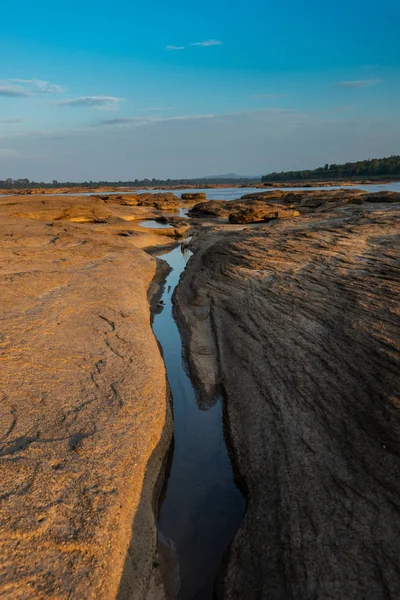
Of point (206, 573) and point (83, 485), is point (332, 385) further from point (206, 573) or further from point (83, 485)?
point (83, 485)

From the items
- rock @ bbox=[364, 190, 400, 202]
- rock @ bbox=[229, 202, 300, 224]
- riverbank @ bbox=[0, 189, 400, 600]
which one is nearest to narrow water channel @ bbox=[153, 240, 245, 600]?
riverbank @ bbox=[0, 189, 400, 600]

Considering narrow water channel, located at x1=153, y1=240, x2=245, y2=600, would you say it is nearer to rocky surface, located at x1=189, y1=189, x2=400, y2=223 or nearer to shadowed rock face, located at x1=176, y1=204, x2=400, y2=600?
shadowed rock face, located at x1=176, y1=204, x2=400, y2=600

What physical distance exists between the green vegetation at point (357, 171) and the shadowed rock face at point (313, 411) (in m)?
111

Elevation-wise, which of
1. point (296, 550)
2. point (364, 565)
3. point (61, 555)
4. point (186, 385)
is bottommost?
point (186, 385)

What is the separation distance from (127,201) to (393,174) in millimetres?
83491

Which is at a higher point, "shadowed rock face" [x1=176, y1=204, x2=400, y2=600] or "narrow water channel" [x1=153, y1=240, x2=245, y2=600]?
"shadowed rock face" [x1=176, y1=204, x2=400, y2=600]

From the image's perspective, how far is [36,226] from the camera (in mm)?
20375

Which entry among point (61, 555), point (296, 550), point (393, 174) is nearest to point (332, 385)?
point (296, 550)

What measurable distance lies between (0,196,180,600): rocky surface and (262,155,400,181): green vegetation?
11407 cm

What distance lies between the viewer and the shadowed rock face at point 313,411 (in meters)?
3.89

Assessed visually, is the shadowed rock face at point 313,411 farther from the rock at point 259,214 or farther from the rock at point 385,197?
the rock at point 385,197

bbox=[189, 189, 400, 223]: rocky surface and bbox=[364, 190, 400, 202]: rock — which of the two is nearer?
bbox=[189, 189, 400, 223]: rocky surface

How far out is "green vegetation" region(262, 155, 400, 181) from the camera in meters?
106

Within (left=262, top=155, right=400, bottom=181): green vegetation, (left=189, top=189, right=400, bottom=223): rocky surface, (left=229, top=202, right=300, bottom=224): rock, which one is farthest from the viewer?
(left=262, top=155, right=400, bottom=181): green vegetation
